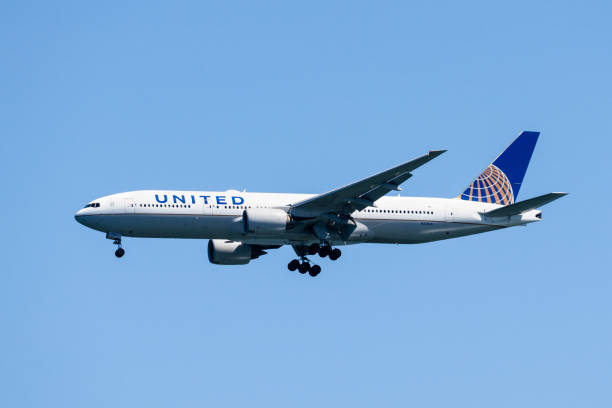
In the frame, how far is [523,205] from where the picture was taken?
4828 centimetres

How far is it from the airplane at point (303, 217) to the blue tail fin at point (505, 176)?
0.38 meters

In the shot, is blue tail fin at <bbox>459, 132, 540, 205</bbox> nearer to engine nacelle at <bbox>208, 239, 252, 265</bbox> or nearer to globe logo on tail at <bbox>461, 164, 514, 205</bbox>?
globe logo on tail at <bbox>461, 164, 514, 205</bbox>

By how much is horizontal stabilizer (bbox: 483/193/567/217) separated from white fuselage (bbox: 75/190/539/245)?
16.2 inches

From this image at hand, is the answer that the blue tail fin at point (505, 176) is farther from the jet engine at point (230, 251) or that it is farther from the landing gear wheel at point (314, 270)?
the jet engine at point (230, 251)

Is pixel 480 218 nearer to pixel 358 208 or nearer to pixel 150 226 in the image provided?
pixel 358 208

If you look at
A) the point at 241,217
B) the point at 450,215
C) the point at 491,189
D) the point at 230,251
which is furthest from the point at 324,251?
the point at 491,189

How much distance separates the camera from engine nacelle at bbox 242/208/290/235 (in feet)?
151

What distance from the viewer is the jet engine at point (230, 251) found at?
5194 cm

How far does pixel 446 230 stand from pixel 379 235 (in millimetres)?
3579

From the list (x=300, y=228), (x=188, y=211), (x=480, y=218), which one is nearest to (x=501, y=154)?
(x=480, y=218)

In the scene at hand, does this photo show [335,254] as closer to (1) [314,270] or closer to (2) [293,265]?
(1) [314,270]

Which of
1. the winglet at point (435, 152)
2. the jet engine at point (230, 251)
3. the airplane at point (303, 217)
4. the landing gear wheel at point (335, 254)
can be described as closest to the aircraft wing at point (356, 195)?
the airplane at point (303, 217)

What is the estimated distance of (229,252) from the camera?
5197 centimetres

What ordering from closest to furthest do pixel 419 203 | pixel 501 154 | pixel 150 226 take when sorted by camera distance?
pixel 150 226, pixel 419 203, pixel 501 154
